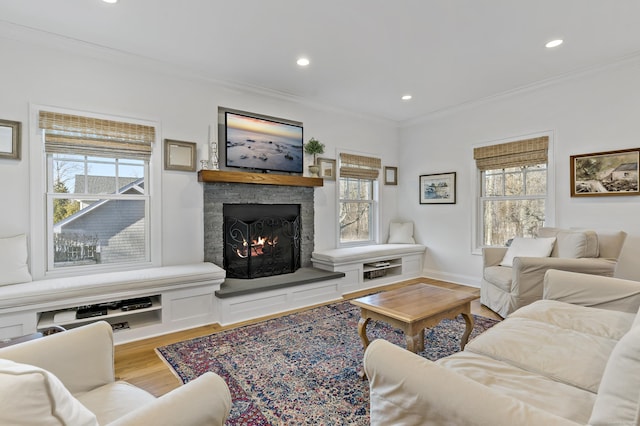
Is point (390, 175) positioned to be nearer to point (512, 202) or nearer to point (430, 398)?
point (512, 202)

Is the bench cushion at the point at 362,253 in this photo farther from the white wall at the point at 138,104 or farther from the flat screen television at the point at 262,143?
the flat screen television at the point at 262,143

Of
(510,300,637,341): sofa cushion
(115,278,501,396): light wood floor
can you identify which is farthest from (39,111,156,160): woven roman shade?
(510,300,637,341): sofa cushion

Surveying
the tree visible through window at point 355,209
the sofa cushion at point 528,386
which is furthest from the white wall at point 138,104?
the sofa cushion at point 528,386

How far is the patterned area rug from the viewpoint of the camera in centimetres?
186

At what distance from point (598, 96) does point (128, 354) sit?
5.40m

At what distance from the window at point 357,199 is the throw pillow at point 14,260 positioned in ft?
11.9

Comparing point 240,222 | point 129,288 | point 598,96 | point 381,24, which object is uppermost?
point 381,24

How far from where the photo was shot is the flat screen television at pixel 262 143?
394 centimetres

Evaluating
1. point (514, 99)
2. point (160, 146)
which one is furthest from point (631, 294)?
point (160, 146)

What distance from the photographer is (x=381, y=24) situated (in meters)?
→ 2.74

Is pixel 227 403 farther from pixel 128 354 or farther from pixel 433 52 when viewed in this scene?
pixel 433 52

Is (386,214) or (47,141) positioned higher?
(47,141)

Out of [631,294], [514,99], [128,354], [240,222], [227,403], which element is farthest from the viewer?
[514,99]

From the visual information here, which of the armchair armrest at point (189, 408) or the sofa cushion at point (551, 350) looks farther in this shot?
the sofa cushion at point (551, 350)
